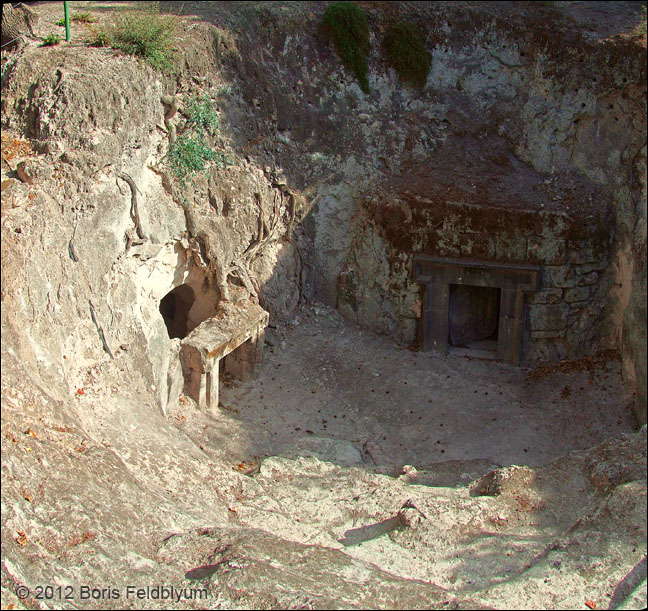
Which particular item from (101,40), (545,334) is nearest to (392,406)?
(545,334)

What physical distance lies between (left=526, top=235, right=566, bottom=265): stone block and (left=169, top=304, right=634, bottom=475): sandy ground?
1.94 m

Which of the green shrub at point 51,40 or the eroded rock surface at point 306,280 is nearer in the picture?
the eroded rock surface at point 306,280

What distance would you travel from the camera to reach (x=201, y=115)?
1138 centimetres

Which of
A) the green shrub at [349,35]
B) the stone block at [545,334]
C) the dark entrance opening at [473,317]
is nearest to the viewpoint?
the stone block at [545,334]

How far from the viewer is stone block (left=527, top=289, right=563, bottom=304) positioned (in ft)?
41.7

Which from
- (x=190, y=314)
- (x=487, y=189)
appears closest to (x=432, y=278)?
(x=487, y=189)

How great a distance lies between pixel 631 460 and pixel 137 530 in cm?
502

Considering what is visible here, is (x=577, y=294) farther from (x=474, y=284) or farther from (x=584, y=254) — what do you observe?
(x=474, y=284)

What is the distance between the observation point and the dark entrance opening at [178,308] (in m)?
12.1

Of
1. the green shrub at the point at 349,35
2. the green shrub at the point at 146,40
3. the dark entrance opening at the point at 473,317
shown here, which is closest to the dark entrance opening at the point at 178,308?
the green shrub at the point at 146,40

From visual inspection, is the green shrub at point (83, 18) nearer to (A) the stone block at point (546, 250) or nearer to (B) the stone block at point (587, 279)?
(A) the stone block at point (546, 250)

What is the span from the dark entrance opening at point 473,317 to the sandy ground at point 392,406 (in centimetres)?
73

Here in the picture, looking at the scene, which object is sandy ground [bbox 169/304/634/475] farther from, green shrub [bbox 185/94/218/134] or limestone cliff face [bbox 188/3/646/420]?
green shrub [bbox 185/94/218/134]

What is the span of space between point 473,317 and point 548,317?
1650 mm
